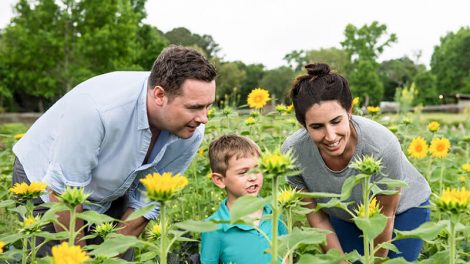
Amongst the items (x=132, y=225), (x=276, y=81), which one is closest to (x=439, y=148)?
(x=132, y=225)

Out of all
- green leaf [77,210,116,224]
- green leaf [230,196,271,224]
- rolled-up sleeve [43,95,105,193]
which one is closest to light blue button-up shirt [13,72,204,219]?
rolled-up sleeve [43,95,105,193]

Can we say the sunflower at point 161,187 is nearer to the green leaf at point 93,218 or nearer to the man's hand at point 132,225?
the green leaf at point 93,218

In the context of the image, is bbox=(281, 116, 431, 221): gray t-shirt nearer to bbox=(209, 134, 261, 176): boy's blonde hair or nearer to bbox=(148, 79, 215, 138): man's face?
bbox=(209, 134, 261, 176): boy's blonde hair

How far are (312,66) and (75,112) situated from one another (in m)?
1.01

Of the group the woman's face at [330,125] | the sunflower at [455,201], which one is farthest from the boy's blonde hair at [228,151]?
the sunflower at [455,201]

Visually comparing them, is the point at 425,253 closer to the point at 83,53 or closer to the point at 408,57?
the point at 83,53

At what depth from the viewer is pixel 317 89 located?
2.47 meters

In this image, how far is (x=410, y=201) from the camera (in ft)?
9.84

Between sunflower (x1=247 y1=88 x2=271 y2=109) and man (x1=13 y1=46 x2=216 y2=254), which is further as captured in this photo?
sunflower (x1=247 y1=88 x2=271 y2=109)

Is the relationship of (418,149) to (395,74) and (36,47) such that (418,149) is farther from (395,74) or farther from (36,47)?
(395,74)

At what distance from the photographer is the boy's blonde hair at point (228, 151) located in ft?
9.45

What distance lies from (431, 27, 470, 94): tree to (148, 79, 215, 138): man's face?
1681 inches

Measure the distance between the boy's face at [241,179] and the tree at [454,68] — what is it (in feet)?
139

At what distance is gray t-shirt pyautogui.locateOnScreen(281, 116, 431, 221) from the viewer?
8.57 ft
